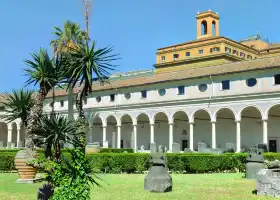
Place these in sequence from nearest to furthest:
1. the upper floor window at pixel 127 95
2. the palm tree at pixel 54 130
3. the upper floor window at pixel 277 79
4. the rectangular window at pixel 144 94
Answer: the palm tree at pixel 54 130 < the upper floor window at pixel 277 79 < the rectangular window at pixel 144 94 < the upper floor window at pixel 127 95

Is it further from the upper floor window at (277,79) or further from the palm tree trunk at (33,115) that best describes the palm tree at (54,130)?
the upper floor window at (277,79)

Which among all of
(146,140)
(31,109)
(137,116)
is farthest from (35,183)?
(146,140)

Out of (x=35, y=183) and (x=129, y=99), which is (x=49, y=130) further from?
(x=129, y=99)

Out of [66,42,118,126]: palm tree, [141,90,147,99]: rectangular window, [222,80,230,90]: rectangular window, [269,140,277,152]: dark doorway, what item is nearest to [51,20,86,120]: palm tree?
[141,90,147,99]: rectangular window

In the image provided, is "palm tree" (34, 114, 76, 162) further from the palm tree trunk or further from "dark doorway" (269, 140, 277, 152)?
"dark doorway" (269, 140, 277, 152)

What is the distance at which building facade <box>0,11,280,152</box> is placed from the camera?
124ft

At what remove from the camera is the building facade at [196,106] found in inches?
1486

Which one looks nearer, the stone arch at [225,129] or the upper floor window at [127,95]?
the stone arch at [225,129]

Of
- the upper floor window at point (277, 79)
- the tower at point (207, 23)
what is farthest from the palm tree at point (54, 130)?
the tower at point (207, 23)

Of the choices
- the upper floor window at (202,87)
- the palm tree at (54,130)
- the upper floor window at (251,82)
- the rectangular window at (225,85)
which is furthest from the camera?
the upper floor window at (202,87)

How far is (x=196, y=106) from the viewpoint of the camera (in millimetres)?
41750

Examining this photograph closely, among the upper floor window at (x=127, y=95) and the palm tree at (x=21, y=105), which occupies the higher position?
the upper floor window at (x=127, y=95)

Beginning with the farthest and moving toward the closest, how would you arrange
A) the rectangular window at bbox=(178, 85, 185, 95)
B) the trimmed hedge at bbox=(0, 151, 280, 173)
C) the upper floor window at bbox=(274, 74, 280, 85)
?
the rectangular window at bbox=(178, 85, 185, 95), the upper floor window at bbox=(274, 74, 280, 85), the trimmed hedge at bbox=(0, 151, 280, 173)

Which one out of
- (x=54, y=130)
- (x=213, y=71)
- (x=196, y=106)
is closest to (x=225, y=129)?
(x=196, y=106)
